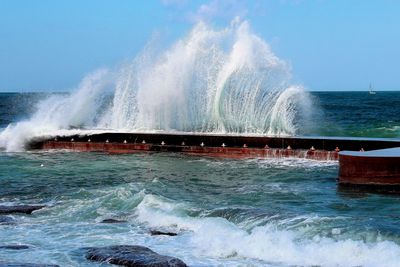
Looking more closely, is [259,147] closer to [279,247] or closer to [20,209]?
[20,209]

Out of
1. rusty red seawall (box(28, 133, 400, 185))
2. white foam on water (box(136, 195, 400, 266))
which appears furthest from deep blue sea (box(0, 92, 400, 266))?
rusty red seawall (box(28, 133, 400, 185))

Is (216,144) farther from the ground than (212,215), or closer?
farther from the ground

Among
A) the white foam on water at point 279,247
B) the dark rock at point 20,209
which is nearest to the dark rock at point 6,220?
the dark rock at point 20,209

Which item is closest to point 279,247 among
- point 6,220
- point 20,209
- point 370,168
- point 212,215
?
point 212,215

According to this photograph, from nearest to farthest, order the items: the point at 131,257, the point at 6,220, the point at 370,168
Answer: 1. the point at 131,257
2. the point at 6,220
3. the point at 370,168

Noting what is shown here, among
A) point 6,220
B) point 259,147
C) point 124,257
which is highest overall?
point 259,147

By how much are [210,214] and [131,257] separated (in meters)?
3.16

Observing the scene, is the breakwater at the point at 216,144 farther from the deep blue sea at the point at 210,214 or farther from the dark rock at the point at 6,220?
the dark rock at the point at 6,220

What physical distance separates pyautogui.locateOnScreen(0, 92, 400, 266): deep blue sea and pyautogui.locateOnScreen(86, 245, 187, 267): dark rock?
173 millimetres

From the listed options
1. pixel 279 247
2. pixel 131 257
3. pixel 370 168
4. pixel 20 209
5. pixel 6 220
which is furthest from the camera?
pixel 370 168

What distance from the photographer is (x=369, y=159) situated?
47.5 ft

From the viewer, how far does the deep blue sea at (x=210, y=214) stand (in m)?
9.21

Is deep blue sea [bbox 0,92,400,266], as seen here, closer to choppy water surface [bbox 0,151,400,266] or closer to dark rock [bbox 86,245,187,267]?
choppy water surface [bbox 0,151,400,266]

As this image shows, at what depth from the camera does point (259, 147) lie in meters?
21.4
